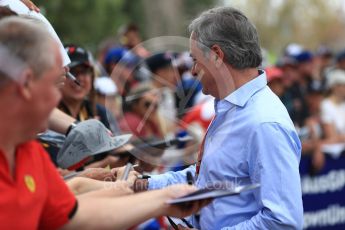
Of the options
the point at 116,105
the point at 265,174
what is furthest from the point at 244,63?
the point at 116,105

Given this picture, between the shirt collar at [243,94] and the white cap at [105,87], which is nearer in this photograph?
the shirt collar at [243,94]

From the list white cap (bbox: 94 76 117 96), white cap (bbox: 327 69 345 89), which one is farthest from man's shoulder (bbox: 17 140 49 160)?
white cap (bbox: 327 69 345 89)

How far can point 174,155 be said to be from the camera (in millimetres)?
5426

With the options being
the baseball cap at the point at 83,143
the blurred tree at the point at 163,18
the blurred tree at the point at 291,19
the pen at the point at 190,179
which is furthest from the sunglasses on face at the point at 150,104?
the blurred tree at the point at 291,19

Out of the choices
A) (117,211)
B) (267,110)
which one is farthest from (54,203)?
(267,110)

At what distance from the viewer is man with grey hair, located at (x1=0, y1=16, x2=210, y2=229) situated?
9.81 feet

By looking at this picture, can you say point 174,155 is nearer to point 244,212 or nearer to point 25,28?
point 244,212

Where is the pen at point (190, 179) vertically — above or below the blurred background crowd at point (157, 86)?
above

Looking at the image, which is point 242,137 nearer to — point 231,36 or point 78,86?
point 231,36

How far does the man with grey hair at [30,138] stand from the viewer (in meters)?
2.99

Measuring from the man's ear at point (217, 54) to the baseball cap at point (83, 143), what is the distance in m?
0.91

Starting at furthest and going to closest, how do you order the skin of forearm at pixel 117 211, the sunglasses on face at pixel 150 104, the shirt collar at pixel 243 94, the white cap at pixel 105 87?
the white cap at pixel 105 87
the sunglasses on face at pixel 150 104
the shirt collar at pixel 243 94
the skin of forearm at pixel 117 211

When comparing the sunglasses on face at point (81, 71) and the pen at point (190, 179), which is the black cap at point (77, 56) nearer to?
Answer: the sunglasses on face at point (81, 71)

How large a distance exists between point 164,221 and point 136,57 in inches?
93.3
